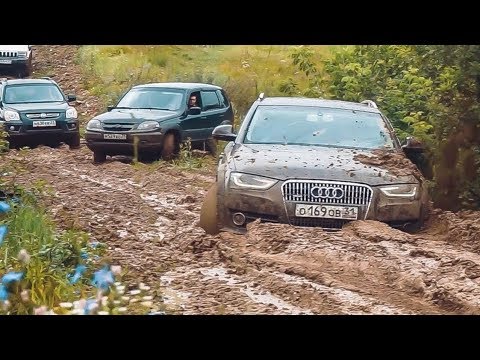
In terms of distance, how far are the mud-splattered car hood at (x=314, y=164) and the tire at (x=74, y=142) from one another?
2.55m

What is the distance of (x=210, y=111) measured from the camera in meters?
13.1

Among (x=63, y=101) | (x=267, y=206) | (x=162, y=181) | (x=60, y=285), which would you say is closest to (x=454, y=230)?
(x=267, y=206)

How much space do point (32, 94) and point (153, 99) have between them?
1301 mm

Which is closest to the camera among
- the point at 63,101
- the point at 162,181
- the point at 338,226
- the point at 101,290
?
the point at 101,290

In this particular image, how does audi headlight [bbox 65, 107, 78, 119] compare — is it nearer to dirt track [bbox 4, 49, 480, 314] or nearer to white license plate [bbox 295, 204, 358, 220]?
dirt track [bbox 4, 49, 480, 314]

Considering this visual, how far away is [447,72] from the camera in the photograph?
32.0 feet

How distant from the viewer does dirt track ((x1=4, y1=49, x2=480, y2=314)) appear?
22.0ft

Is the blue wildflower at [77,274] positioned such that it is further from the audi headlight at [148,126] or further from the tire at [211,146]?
the audi headlight at [148,126]

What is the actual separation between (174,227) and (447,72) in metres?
2.72

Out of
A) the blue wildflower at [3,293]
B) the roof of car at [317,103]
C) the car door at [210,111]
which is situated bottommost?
the car door at [210,111]

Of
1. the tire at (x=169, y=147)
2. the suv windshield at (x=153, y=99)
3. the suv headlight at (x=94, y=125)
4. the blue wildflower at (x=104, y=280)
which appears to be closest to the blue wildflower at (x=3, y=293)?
the blue wildflower at (x=104, y=280)

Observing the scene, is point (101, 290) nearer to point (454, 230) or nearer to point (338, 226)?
point (338, 226)

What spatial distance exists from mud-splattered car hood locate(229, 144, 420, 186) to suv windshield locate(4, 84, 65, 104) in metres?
3.78

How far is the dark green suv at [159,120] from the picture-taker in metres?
11.0
